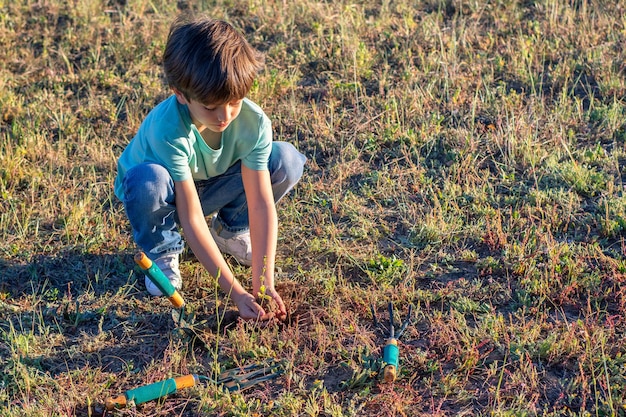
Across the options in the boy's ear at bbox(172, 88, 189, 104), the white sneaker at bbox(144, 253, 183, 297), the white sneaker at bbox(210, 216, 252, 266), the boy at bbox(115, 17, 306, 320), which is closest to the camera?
the boy at bbox(115, 17, 306, 320)

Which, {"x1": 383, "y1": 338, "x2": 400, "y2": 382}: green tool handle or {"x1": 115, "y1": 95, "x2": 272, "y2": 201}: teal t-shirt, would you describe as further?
{"x1": 115, "y1": 95, "x2": 272, "y2": 201}: teal t-shirt

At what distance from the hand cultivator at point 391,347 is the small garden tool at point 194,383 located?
1.54ft

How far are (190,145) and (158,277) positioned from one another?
667 mm

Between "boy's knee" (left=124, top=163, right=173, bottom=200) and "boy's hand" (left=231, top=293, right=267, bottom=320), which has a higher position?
"boy's knee" (left=124, top=163, right=173, bottom=200)

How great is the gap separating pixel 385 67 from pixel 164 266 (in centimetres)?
258

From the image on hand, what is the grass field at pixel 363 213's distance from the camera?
3518 mm

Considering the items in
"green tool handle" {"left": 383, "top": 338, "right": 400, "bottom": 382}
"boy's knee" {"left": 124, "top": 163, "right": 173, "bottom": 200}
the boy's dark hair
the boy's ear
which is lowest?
"green tool handle" {"left": 383, "top": 338, "right": 400, "bottom": 382}

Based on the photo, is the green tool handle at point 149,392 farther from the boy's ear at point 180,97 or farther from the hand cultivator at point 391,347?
the boy's ear at point 180,97

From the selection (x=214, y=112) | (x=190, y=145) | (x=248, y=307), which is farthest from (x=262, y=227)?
(x=214, y=112)

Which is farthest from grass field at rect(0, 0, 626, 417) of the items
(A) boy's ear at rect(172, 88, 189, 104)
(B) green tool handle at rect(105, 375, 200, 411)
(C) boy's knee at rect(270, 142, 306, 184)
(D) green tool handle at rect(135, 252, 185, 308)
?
(A) boy's ear at rect(172, 88, 189, 104)

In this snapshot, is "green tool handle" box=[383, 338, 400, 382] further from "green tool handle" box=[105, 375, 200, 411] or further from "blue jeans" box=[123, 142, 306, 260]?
"blue jeans" box=[123, 142, 306, 260]

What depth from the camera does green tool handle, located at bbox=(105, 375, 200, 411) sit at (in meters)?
3.32

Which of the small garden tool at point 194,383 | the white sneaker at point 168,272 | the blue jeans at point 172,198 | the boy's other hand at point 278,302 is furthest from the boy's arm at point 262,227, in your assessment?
the white sneaker at point 168,272

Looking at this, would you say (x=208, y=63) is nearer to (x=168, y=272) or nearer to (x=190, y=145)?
(x=190, y=145)
